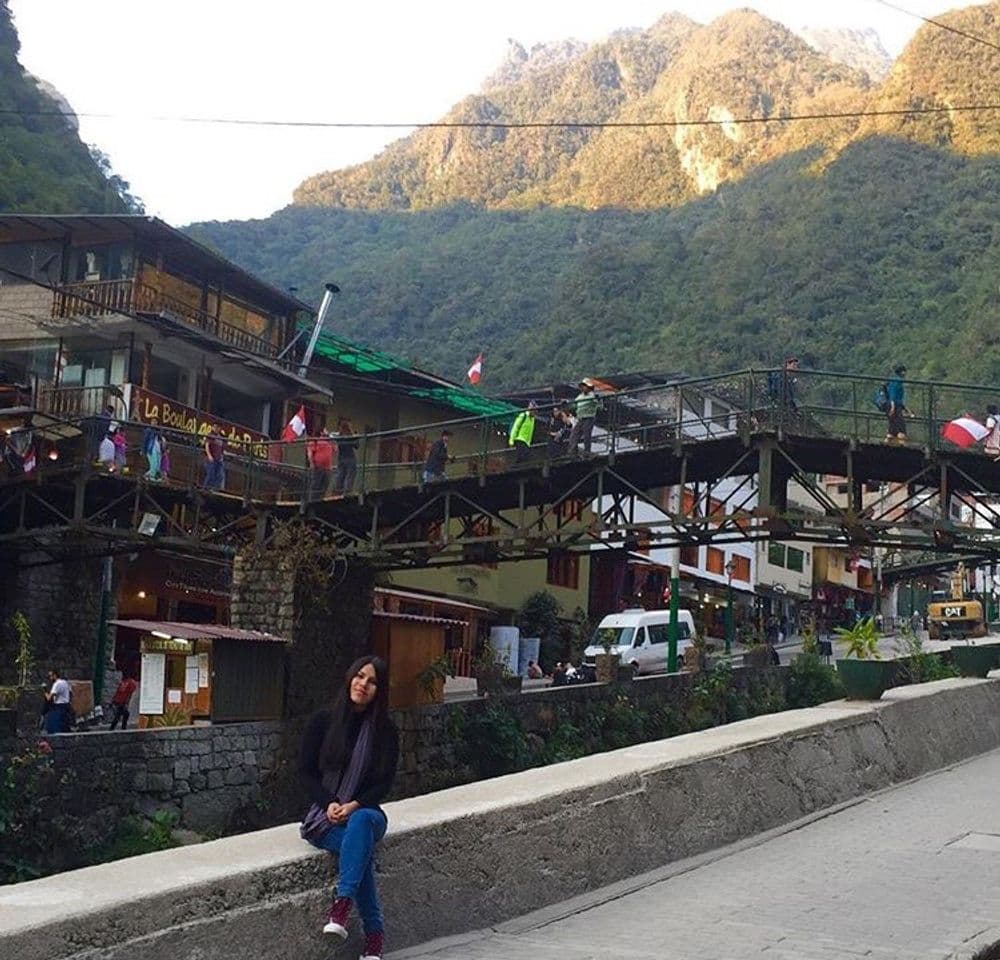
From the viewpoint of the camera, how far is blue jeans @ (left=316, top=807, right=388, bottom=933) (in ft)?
18.1

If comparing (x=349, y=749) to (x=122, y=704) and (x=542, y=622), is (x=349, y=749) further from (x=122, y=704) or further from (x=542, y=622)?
(x=542, y=622)

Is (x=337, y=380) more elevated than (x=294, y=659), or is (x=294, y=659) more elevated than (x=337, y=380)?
(x=337, y=380)

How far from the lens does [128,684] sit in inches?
924

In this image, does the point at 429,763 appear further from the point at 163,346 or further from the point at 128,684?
the point at 163,346

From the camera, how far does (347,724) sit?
599cm

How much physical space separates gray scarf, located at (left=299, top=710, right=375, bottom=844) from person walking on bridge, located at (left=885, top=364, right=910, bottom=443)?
17.4m

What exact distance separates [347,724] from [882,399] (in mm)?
17979

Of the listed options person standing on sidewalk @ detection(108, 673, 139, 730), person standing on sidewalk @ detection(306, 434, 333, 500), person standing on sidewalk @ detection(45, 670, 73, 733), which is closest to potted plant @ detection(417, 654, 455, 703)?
person standing on sidewalk @ detection(306, 434, 333, 500)

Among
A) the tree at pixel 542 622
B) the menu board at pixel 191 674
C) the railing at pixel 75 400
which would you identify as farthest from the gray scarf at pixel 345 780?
the tree at pixel 542 622

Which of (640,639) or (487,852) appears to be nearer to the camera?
(487,852)

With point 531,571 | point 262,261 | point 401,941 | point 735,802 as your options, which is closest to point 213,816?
point 735,802

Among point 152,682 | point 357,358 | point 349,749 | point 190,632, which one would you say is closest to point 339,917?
point 349,749

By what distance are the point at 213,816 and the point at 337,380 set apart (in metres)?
20.9

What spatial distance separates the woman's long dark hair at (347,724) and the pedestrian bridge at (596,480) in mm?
15948
